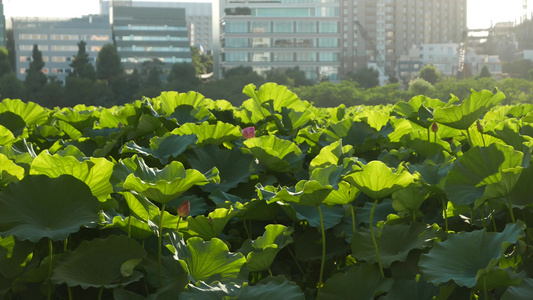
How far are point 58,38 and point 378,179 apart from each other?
55.9 m

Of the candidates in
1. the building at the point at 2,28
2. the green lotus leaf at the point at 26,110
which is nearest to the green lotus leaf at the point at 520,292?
the green lotus leaf at the point at 26,110

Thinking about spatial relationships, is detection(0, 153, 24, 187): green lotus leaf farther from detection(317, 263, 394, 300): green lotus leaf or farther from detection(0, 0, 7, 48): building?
detection(0, 0, 7, 48): building

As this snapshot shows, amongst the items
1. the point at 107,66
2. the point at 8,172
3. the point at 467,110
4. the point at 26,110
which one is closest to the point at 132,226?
the point at 8,172

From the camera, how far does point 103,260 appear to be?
711 mm

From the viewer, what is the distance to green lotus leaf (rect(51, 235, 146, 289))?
2.29ft

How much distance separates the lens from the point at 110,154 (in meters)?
1.26

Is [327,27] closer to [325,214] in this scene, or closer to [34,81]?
[34,81]

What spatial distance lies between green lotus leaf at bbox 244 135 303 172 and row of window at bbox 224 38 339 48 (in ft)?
144

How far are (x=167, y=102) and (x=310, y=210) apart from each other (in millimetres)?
647

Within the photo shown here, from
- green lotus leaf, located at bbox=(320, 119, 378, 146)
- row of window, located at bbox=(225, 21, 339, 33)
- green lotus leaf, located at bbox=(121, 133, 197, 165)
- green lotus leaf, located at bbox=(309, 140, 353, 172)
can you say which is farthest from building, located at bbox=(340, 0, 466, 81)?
green lotus leaf, located at bbox=(309, 140, 353, 172)

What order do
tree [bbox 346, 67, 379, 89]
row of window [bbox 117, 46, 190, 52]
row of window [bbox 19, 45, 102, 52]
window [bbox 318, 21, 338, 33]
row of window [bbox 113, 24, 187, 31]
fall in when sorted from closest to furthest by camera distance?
tree [bbox 346, 67, 379, 89], window [bbox 318, 21, 338, 33], row of window [bbox 19, 45, 102, 52], row of window [bbox 117, 46, 190, 52], row of window [bbox 113, 24, 187, 31]

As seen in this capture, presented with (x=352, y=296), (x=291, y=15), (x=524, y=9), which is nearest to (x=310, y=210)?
(x=352, y=296)

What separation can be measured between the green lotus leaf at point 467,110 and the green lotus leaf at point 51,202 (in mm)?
487

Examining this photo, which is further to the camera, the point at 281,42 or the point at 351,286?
the point at 281,42
